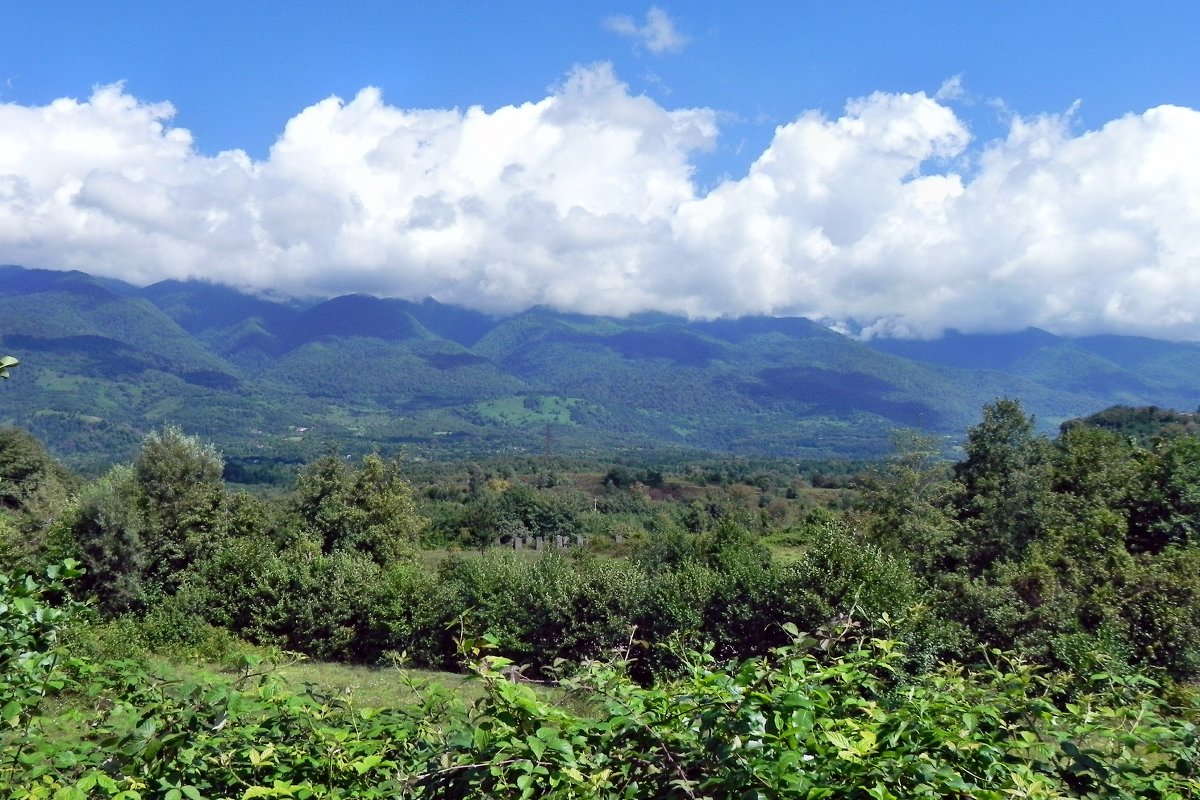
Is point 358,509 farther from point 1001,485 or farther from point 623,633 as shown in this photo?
point 1001,485

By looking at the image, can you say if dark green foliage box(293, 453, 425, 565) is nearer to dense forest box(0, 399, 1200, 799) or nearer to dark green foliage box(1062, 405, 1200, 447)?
dense forest box(0, 399, 1200, 799)

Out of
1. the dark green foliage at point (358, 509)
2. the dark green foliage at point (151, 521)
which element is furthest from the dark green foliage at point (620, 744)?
the dark green foliage at point (358, 509)

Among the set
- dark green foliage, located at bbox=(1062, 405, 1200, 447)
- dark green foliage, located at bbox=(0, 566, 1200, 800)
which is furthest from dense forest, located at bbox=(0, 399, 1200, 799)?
dark green foliage, located at bbox=(1062, 405, 1200, 447)

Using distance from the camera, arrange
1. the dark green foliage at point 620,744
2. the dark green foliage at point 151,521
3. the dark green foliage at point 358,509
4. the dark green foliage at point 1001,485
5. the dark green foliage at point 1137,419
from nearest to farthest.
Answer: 1. the dark green foliage at point 620,744
2. the dark green foliage at point 151,521
3. the dark green foliage at point 1001,485
4. the dark green foliage at point 358,509
5. the dark green foliage at point 1137,419

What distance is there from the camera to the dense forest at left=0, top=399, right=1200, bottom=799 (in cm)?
220

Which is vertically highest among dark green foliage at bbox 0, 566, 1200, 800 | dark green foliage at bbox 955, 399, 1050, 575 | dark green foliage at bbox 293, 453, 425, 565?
dark green foliage at bbox 0, 566, 1200, 800

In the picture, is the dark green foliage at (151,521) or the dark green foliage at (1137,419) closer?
the dark green foliage at (151,521)

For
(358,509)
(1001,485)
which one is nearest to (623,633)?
(1001,485)

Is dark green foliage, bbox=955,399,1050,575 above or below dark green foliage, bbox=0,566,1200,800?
below

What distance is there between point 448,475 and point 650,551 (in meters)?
75.9

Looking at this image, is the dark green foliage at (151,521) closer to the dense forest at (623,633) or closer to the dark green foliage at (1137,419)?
the dense forest at (623,633)

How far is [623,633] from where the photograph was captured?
23203 mm

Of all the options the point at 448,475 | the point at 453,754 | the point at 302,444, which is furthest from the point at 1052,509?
the point at 302,444

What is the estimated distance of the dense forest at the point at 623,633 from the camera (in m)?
2.20
